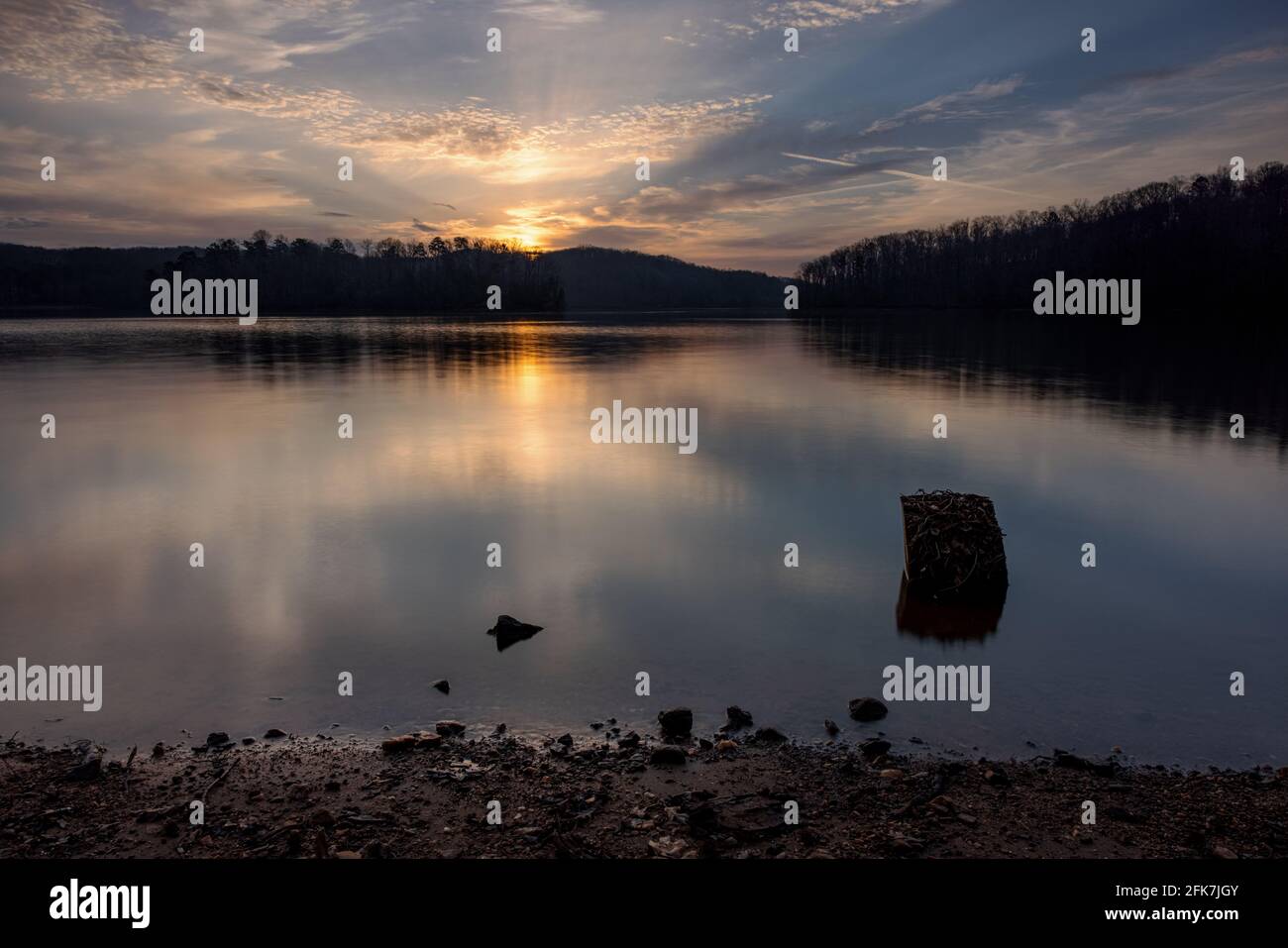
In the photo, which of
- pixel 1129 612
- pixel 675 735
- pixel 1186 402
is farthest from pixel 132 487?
pixel 1186 402

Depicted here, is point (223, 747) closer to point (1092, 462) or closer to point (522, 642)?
point (522, 642)

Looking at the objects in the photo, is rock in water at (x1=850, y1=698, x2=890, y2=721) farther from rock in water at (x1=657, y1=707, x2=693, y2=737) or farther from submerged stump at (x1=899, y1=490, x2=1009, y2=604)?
submerged stump at (x1=899, y1=490, x2=1009, y2=604)

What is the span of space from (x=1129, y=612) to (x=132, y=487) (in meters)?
20.6

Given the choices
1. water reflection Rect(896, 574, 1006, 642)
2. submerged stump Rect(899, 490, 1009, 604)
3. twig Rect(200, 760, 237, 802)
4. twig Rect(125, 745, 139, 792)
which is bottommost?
twig Rect(200, 760, 237, 802)

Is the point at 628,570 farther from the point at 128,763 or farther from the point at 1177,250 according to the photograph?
the point at 1177,250

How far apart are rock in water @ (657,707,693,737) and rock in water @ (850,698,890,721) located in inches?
68.2

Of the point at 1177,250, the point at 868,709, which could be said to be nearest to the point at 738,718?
the point at 868,709

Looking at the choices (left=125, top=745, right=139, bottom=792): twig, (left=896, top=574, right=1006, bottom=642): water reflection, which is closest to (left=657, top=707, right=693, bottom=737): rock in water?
(left=896, top=574, right=1006, bottom=642): water reflection

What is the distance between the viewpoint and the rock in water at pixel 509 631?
10414 mm

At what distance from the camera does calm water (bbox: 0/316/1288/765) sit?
873 cm

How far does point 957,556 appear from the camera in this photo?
11.6m

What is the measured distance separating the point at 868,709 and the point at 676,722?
2.03 metres

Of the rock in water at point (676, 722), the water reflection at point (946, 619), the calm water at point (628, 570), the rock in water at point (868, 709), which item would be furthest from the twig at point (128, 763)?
the water reflection at point (946, 619)
